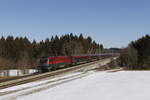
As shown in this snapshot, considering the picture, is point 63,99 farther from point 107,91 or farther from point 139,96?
point 139,96

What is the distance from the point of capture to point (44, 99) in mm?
18422

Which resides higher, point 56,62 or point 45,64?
point 56,62

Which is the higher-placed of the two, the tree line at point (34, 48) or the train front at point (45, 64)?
the tree line at point (34, 48)

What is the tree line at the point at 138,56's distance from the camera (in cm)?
6784

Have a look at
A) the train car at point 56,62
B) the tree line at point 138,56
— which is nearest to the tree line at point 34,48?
the tree line at point 138,56

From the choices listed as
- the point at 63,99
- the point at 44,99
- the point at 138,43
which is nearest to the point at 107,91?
the point at 63,99

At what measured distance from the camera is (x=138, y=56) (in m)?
79.1

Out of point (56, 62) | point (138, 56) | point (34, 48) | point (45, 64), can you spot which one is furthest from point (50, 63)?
point (34, 48)

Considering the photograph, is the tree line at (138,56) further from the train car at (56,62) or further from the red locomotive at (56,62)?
the red locomotive at (56,62)

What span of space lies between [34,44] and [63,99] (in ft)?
363

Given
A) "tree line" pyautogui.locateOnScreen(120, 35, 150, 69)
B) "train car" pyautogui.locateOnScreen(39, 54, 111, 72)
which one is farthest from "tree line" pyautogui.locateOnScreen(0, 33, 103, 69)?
"train car" pyautogui.locateOnScreen(39, 54, 111, 72)

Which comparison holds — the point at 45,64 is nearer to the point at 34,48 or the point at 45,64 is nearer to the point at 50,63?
the point at 50,63

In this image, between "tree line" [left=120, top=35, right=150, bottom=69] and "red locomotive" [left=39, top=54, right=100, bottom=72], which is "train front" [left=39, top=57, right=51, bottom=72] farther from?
"tree line" [left=120, top=35, right=150, bottom=69]

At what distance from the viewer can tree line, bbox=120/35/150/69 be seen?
223 feet
